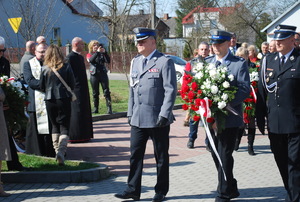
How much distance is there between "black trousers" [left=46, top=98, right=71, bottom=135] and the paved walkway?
3.51 feet

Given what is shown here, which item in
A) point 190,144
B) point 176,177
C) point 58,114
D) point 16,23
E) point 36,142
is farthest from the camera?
point 16,23

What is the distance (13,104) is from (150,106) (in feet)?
7.61

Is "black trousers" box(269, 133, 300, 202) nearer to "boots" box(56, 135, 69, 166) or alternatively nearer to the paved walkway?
the paved walkway

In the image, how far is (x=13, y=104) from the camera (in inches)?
304

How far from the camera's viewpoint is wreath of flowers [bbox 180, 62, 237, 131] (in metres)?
6.34

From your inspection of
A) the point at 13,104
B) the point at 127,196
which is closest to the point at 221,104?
the point at 127,196

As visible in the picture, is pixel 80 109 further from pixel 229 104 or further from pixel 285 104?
pixel 285 104

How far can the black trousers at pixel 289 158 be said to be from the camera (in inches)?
243

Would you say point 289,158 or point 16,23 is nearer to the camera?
point 289,158

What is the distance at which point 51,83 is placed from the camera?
27.5ft

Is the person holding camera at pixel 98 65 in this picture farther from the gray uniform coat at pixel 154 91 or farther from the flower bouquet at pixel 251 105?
the gray uniform coat at pixel 154 91

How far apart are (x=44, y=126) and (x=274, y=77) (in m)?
4.33

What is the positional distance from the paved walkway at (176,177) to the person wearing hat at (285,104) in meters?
0.63

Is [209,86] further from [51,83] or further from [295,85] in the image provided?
[51,83]
